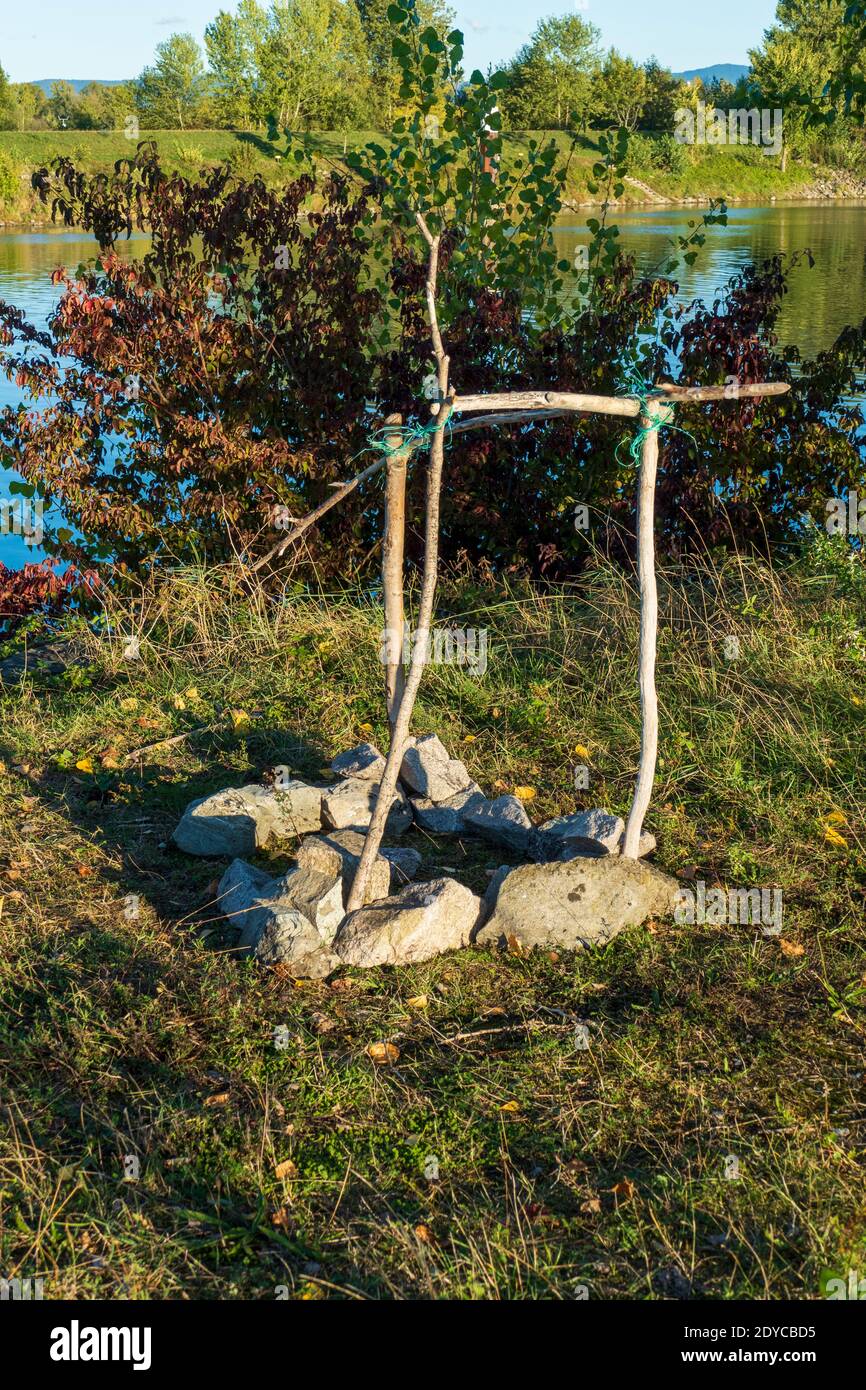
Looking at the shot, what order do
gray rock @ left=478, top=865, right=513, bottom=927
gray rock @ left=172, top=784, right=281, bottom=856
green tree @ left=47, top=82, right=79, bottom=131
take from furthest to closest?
green tree @ left=47, top=82, right=79, bottom=131 < gray rock @ left=172, top=784, right=281, bottom=856 < gray rock @ left=478, top=865, right=513, bottom=927

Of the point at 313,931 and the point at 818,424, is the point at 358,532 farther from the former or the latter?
the point at 313,931

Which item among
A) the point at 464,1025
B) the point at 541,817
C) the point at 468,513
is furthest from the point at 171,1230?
the point at 468,513

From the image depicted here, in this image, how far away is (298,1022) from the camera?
3576mm

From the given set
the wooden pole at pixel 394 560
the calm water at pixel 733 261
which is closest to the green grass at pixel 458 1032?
the wooden pole at pixel 394 560

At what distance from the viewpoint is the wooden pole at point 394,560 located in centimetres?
383

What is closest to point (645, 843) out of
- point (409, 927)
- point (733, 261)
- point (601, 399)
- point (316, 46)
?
point (409, 927)

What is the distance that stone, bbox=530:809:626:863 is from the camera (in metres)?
4.41

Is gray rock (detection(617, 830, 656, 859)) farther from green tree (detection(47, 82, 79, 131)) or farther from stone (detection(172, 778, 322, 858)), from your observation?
green tree (detection(47, 82, 79, 131))

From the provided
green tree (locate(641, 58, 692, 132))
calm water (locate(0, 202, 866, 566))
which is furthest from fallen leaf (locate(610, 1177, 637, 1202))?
green tree (locate(641, 58, 692, 132))

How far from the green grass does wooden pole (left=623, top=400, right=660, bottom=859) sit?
44 cm

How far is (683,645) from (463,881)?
205cm

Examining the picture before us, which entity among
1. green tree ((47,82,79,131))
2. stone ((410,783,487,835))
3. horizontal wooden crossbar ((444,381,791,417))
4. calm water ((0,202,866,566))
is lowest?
stone ((410,783,487,835))

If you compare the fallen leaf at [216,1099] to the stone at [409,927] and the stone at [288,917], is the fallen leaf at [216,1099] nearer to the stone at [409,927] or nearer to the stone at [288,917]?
the stone at [288,917]
